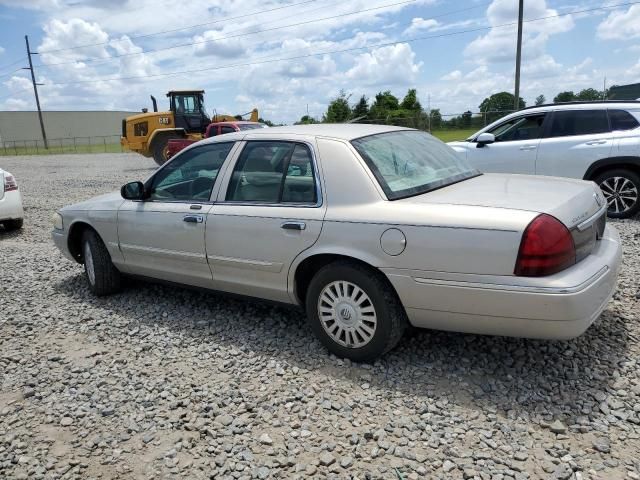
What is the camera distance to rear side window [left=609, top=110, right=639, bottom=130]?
7.50 metres

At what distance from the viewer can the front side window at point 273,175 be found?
3.71 meters

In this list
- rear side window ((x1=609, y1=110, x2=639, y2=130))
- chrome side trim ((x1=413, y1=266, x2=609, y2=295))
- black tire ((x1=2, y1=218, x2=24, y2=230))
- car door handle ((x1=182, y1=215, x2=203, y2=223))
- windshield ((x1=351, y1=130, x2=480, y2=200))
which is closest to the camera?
chrome side trim ((x1=413, y1=266, x2=609, y2=295))

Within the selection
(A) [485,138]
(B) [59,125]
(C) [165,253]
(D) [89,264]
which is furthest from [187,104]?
(B) [59,125]

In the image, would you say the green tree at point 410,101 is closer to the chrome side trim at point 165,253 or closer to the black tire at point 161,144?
the black tire at point 161,144

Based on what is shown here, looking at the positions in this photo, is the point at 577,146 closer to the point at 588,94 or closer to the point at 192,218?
the point at 192,218

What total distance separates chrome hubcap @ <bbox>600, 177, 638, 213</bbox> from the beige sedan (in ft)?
14.4

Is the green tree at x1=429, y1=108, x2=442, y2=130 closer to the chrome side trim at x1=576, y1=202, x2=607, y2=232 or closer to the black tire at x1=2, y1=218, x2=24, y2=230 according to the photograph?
the black tire at x1=2, y1=218, x2=24, y2=230

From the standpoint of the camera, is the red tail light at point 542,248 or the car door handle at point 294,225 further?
the car door handle at point 294,225

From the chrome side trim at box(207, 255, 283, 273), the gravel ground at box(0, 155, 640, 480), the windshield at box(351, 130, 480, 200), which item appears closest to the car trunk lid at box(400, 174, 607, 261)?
the windshield at box(351, 130, 480, 200)

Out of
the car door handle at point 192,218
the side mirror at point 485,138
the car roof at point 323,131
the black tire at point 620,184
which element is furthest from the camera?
the side mirror at point 485,138

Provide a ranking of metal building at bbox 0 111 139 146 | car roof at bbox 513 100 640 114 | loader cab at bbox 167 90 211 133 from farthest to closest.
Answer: metal building at bbox 0 111 139 146, loader cab at bbox 167 90 211 133, car roof at bbox 513 100 640 114

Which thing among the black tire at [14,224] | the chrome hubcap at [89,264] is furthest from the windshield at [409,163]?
the black tire at [14,224]

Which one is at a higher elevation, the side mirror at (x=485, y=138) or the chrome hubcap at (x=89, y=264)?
the side mirror at (x=485, y=138)

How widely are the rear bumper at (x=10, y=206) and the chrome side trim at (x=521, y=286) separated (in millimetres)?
7714
